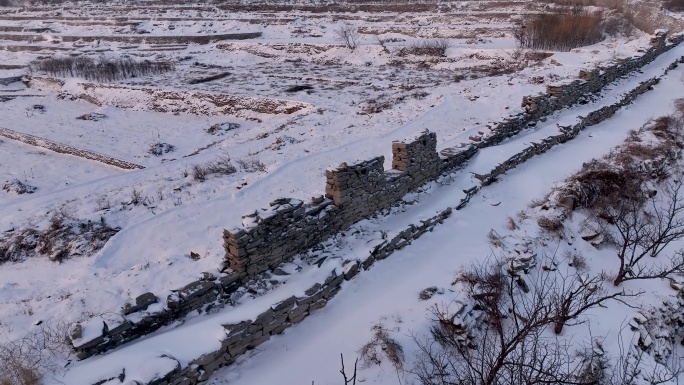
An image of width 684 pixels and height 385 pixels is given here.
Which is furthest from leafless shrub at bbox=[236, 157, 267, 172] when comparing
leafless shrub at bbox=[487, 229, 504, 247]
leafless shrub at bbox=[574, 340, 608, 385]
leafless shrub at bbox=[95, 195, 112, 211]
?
leafless shrub at bbox=[574, 340, 608, 385]

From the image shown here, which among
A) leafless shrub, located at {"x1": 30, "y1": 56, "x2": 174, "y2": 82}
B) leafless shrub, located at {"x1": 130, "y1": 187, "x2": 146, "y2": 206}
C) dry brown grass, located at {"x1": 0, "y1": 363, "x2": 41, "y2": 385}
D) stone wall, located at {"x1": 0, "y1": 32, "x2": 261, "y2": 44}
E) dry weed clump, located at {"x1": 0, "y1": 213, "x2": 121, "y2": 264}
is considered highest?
stone wall, located at {"x1": 0, "y1": 32, "x2": 261, "y2": 44}

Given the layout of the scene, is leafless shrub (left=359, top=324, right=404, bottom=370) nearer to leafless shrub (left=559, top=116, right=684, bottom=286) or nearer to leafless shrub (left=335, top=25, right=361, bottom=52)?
leafless shrub (left=559, top=116, right=684, bottom=286)

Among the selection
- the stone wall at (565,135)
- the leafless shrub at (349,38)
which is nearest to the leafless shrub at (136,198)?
the stone wall at (565,135)

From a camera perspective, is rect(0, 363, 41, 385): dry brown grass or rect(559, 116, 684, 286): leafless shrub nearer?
rect(0, 363, 41, 385): dry brown grass

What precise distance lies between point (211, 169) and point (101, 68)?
813 inches

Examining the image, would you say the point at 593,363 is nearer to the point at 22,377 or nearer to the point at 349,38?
the point at 22,377

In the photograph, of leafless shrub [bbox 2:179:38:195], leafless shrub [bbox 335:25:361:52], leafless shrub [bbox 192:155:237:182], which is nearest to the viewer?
leafless shrub [bbox 192:155:237:182]

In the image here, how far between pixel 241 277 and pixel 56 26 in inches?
2128

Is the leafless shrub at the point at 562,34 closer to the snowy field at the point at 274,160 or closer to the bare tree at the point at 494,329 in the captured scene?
the snowy field at the point at 274,160

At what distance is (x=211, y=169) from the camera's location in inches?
517

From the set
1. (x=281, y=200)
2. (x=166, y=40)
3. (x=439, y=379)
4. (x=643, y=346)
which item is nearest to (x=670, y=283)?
(x=643, y=346)

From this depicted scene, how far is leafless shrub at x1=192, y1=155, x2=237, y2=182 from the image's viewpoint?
42.1ft

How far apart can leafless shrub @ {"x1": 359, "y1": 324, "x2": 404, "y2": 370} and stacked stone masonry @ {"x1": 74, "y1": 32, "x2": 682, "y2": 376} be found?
120 cm

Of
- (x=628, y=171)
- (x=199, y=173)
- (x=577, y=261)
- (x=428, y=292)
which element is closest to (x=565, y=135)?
(x=628, y=171)
